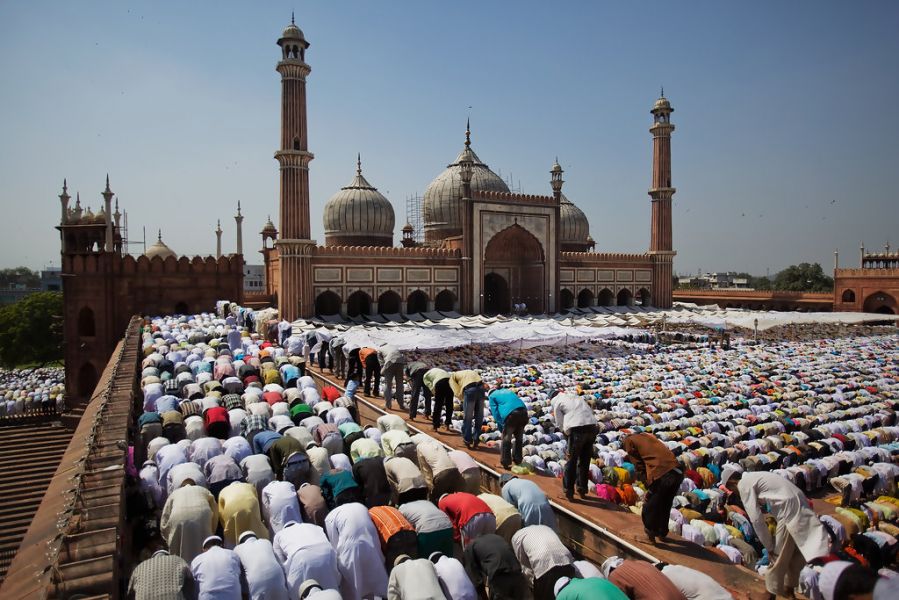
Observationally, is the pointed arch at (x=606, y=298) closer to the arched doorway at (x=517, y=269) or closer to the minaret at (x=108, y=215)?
the arched doorway at (x=517, y=269)

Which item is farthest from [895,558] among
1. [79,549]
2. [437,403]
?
[79,549]

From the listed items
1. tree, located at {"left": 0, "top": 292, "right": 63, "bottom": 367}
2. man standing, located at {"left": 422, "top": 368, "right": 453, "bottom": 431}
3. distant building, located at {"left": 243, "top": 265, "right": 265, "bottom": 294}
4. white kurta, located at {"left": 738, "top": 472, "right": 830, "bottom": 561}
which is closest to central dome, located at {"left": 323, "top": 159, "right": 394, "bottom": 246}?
tree, located at {"left": 0, "top": 292, "right": 63, "bottom": 367}

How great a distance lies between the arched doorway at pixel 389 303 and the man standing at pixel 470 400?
17524 mm

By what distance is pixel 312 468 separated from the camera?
5270 mm

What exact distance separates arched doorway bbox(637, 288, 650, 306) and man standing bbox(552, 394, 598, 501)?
1076 inches

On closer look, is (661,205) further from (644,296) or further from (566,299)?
(566,299)

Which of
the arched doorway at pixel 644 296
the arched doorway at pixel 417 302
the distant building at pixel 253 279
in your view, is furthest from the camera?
the distant building at pixel 253 279

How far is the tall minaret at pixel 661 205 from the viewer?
30297 mm

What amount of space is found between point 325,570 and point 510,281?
24347 millimetres

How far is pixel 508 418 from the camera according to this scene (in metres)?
6.00

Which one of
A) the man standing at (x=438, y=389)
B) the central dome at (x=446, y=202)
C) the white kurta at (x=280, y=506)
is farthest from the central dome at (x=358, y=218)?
the white kurta at (x=280, y=506)

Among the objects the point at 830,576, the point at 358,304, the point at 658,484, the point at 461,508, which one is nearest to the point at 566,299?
the point at 358,304

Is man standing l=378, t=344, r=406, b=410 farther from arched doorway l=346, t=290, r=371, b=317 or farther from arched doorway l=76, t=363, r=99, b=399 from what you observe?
arched doorway l=76, t=363, r=99, b=399

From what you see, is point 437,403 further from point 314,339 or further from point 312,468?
point 314,339
